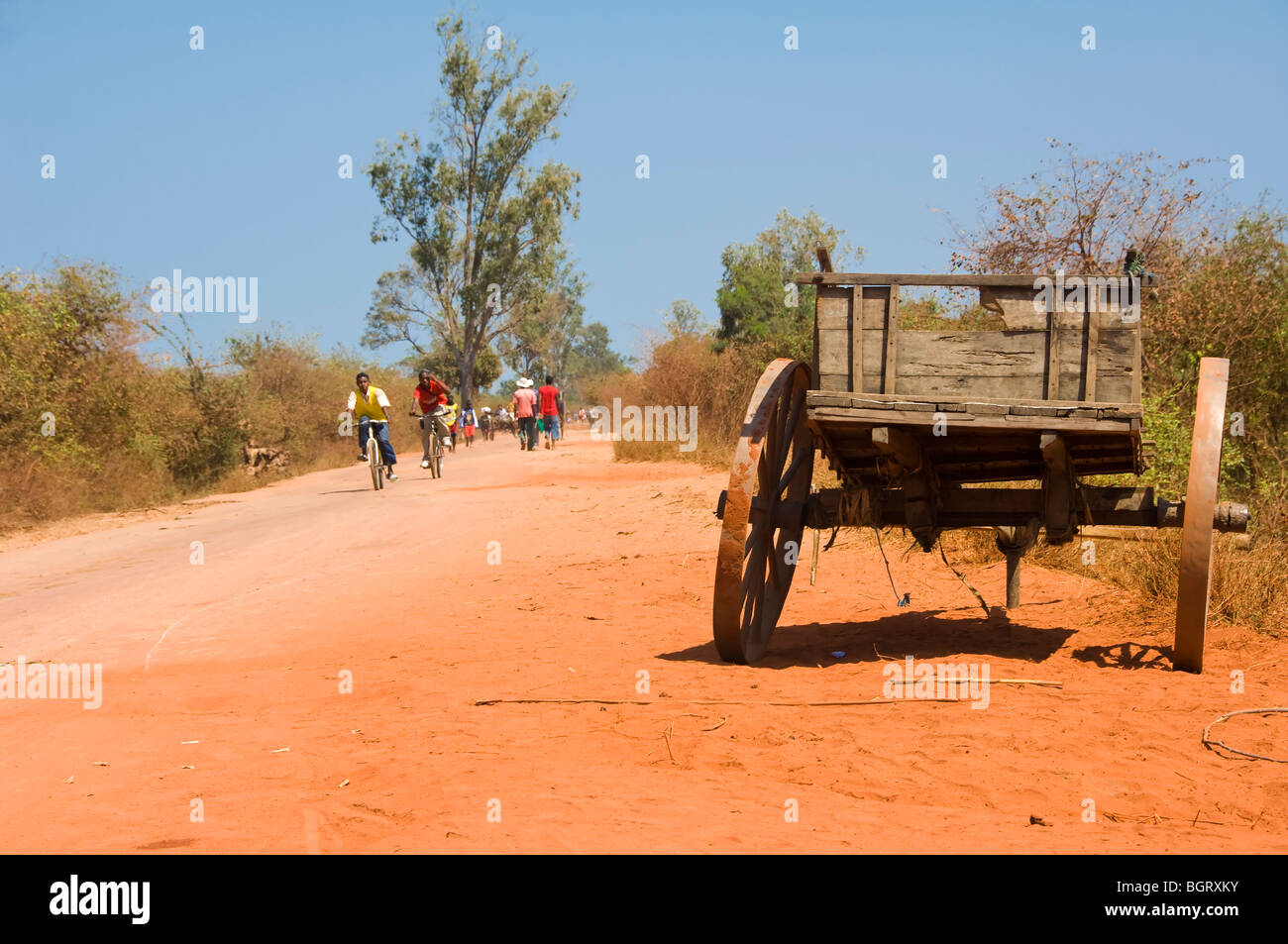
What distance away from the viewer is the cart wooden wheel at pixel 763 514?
5.62 m

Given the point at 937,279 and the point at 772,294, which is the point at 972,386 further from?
the point at 772,294

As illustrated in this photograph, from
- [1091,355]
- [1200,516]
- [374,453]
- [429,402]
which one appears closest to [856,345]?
[1091,355]

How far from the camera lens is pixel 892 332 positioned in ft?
17.9

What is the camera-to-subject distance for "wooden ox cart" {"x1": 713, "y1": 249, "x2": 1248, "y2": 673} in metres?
5.23

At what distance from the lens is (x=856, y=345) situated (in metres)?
5.50

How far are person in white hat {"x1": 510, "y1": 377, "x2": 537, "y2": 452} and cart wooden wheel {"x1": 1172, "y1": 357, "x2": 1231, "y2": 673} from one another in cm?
2426

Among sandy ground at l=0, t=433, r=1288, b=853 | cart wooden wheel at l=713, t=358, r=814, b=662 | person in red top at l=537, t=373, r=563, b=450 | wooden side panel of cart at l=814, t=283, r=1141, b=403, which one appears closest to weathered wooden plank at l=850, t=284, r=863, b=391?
wooden side panel of cart at l=814, t=283, r=1141, b=403

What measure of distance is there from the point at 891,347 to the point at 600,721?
2.28 m

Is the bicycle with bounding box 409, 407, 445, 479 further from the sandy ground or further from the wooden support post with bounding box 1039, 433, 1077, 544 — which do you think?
the wooden support post with bounding box 1039, 433, 1077, 544

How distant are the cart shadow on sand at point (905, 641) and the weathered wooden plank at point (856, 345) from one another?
1.80 metres

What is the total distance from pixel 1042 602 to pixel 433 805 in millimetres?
5393

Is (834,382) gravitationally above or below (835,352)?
below

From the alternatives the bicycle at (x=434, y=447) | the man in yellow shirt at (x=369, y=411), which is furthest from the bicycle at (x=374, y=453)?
the bicycle at (x=434, y=447)

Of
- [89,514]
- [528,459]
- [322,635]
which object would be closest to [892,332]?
[322,635]
